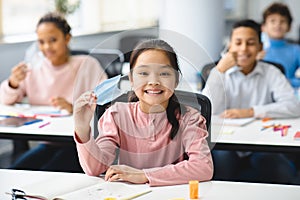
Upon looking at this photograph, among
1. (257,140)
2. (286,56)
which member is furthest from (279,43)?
(257,140)

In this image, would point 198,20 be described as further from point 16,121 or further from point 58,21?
point 16,121

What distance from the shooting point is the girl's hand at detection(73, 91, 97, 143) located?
1.81 m

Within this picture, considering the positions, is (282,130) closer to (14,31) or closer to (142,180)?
(142,180)

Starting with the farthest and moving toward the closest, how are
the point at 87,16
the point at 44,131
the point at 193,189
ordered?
the point at 87,16
the point at 44,131
the point at 193,189

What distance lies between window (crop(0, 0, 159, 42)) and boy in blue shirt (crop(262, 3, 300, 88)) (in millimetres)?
1643

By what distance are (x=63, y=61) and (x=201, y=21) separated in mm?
1503

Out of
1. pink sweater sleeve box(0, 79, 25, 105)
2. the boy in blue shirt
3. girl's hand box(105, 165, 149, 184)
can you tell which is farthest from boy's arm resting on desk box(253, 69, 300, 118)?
the boy in blue shirt

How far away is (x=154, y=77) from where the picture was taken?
1807 mm

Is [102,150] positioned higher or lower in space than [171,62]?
lower

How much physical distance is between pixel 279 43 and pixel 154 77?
3207mm

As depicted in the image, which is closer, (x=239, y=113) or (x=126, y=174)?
(x=126, y=174)

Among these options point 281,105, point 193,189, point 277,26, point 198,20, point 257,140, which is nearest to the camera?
point 193,189

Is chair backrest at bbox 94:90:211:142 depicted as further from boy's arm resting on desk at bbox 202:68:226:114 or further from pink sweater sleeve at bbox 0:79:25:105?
pink sweater sleeve at bbox 0:79:25:105

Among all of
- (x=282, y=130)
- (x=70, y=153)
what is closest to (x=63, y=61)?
(x=70, y=153)
